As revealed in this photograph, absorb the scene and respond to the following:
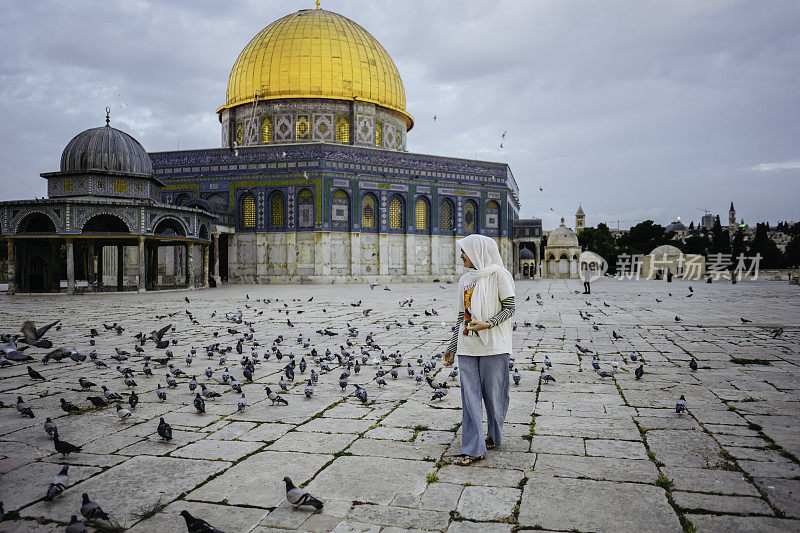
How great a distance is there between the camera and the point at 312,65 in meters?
34.2

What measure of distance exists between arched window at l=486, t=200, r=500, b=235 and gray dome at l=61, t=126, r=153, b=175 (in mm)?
21085

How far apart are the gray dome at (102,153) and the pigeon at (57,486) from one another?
22766mm

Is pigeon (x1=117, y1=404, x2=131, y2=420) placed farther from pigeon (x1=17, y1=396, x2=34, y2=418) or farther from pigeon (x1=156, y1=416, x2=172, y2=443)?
pigeon (x1=156, y1=416, x2=172, y2=443)

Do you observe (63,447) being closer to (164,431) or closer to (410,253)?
(164,431)

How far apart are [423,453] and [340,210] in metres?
28.5

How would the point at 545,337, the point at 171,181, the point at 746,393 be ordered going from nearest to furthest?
the point at 746,393
the point at 545,337
the point at 171,181

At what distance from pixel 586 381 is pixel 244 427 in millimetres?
3458

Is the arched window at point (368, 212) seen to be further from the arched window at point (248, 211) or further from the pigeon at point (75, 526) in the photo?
the pigeon at point (75, 526)

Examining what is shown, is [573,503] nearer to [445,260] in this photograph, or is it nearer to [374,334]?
[374,334]

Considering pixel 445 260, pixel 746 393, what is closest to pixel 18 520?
pixel 746 393

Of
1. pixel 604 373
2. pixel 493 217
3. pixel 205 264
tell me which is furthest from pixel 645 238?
pixel 604 373

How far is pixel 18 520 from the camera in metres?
2.68

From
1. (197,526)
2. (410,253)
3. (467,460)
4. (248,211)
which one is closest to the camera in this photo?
(197,526)

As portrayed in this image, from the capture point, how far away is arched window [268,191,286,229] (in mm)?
31203
